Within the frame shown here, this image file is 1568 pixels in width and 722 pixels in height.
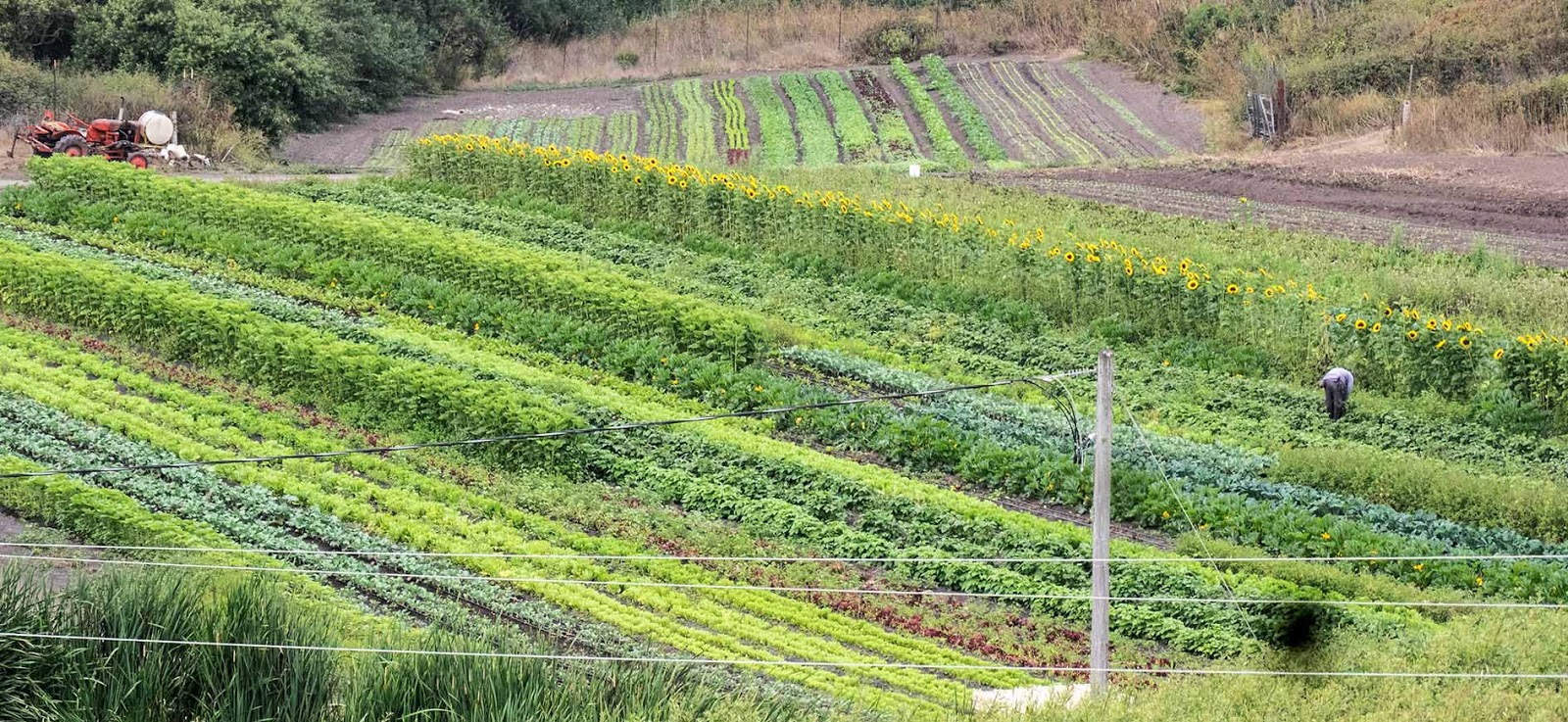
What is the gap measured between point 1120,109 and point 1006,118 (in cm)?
312

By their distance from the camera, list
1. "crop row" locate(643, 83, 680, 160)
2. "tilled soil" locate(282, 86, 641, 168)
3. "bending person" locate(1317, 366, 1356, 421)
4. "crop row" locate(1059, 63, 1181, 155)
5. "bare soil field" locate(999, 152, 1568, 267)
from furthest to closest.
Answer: "tilled soil" locate(282, 86, 641, 168) → "crop row" locate(643, 83, 680, 160) → "crop row" locate(1059, 63, 1181, 155) → "bare soil field" locate(999, 152, 1568, 267) → "bending person" locate(1317, 366, 1356, 421)

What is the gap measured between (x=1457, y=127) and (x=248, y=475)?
2938 centimetres

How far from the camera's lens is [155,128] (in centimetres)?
3791

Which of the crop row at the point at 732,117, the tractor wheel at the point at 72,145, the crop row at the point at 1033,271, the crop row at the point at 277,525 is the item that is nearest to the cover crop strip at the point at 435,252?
the crop row at the point at 1033,271

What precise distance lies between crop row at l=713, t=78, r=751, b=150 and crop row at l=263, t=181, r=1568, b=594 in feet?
66.2

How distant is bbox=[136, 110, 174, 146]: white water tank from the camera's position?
37.8 m

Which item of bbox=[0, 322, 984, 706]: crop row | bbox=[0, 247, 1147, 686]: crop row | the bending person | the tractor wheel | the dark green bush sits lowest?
bbox=[0, 247, 1147, 686]: crop row

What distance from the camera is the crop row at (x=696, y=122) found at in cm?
4339

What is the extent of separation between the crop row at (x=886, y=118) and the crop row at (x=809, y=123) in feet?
4.17

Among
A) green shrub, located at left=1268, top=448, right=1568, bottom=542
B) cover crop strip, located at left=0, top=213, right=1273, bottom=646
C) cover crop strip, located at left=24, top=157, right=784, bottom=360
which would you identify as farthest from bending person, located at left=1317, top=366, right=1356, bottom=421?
cover crop strip, located at left=24, top=157, right=784, bottom=360

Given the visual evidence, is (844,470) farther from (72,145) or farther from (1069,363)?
(72,145)

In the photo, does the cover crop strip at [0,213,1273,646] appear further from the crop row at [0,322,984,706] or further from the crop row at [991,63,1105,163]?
the crop row at [991,63,1105,163]

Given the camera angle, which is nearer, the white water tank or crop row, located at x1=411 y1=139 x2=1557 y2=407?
crop row, located at x1=411 y1=139 x2=1557 y2=407

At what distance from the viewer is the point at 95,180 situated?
104ft
